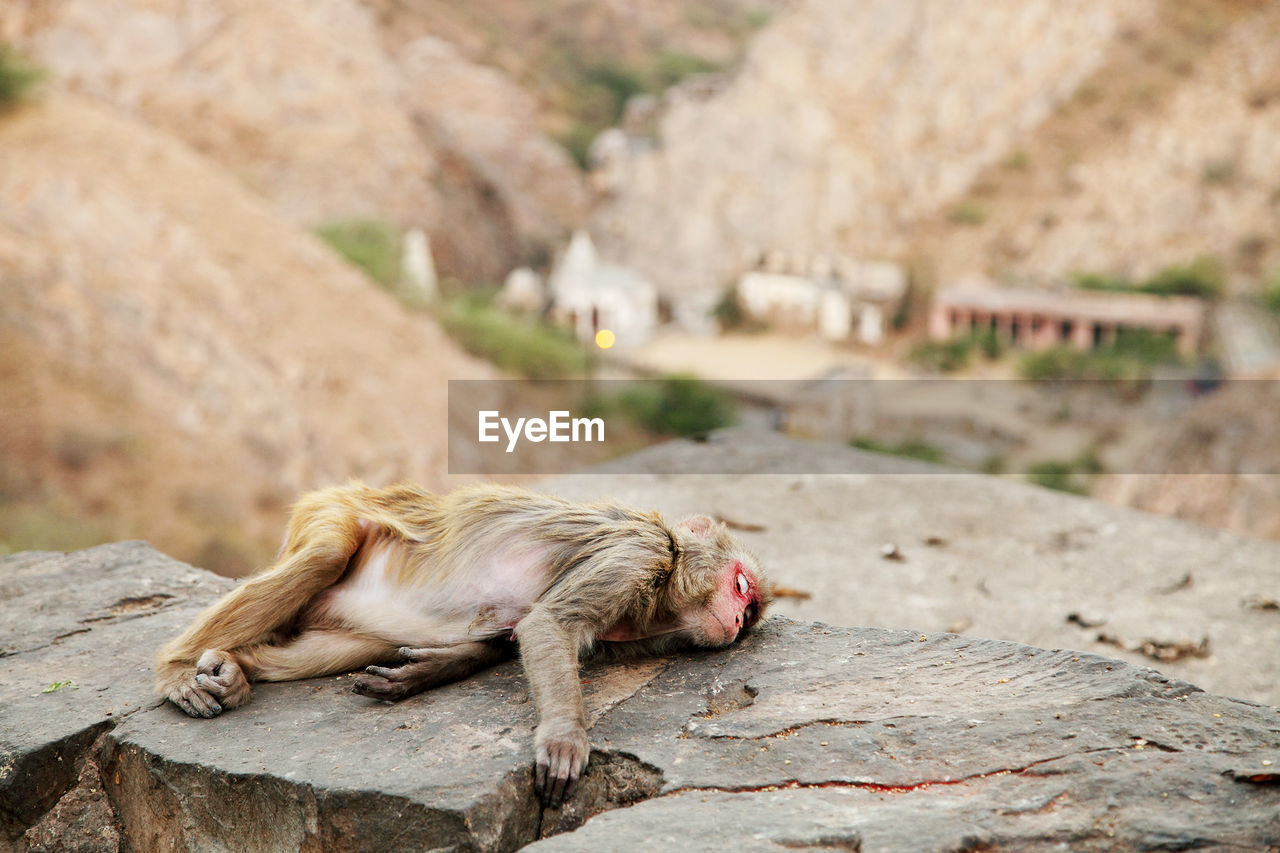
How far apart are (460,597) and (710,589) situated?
68cm

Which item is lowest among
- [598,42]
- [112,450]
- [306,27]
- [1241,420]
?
[112,450]

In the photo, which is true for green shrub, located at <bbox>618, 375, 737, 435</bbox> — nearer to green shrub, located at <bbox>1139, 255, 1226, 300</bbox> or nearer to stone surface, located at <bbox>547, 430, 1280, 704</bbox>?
stone surface, located at <bbox>547, 430, 1280, 704</bbox>

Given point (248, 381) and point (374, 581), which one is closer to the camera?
point (374, 581)

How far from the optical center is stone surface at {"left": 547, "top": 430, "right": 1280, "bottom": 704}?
4.23 m

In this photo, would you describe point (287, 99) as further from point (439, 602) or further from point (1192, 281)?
point (1192, 281)

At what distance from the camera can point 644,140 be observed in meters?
50.1

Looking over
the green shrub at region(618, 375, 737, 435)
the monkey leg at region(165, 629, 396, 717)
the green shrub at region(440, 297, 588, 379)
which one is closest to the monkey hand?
the monkey leg at region(165, 629, 396, 717)

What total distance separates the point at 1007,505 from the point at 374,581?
3.81 metres

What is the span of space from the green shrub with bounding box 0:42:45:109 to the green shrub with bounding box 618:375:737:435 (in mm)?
10109

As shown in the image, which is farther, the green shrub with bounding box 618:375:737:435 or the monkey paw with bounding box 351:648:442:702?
the green shrub with bounding box 618:375:737:435

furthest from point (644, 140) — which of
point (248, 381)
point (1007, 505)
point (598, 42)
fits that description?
point (1007, 505)

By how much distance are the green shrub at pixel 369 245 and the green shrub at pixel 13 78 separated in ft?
16.8

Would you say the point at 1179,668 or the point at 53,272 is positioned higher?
the point at 53,272

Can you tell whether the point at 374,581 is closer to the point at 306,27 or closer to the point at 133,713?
the point at 133,713
